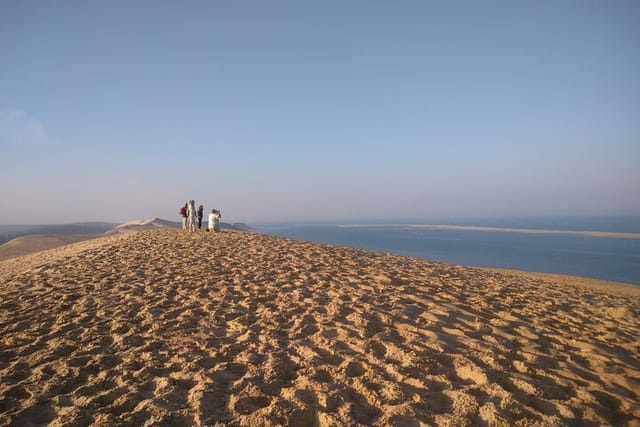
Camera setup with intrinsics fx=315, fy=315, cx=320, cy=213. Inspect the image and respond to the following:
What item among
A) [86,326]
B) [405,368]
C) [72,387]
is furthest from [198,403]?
[86,326]

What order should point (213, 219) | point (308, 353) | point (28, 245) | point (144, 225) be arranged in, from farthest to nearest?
point (144, 225) < point (28, 245) < point (213, 219) < point (308, 353)

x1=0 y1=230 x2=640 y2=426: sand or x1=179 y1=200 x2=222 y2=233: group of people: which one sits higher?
x1=179 y1=200 x2=222 y2=233: group of people

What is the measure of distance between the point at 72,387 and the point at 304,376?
2.80m

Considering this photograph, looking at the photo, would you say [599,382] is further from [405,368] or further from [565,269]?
[565,269]

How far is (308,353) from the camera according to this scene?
4664 mm

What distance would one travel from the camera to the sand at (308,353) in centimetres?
339

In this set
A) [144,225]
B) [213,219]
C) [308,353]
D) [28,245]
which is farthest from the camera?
[144,225]

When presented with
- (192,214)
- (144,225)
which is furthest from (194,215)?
(144,225)

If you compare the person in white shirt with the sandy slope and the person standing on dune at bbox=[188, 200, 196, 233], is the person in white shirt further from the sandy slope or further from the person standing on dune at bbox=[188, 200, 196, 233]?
the sandy slope

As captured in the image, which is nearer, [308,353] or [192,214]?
[308,353]

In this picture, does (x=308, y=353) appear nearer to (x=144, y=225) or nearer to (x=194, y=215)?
(x=194, y=215)

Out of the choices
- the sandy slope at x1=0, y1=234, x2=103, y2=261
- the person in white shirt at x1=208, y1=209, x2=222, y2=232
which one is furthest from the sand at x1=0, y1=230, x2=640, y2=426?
the sandy slope at x1=0, y1=234, x2=103, y2=261

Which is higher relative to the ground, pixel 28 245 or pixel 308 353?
pixel 308 353

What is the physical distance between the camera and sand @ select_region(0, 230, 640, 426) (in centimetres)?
339
